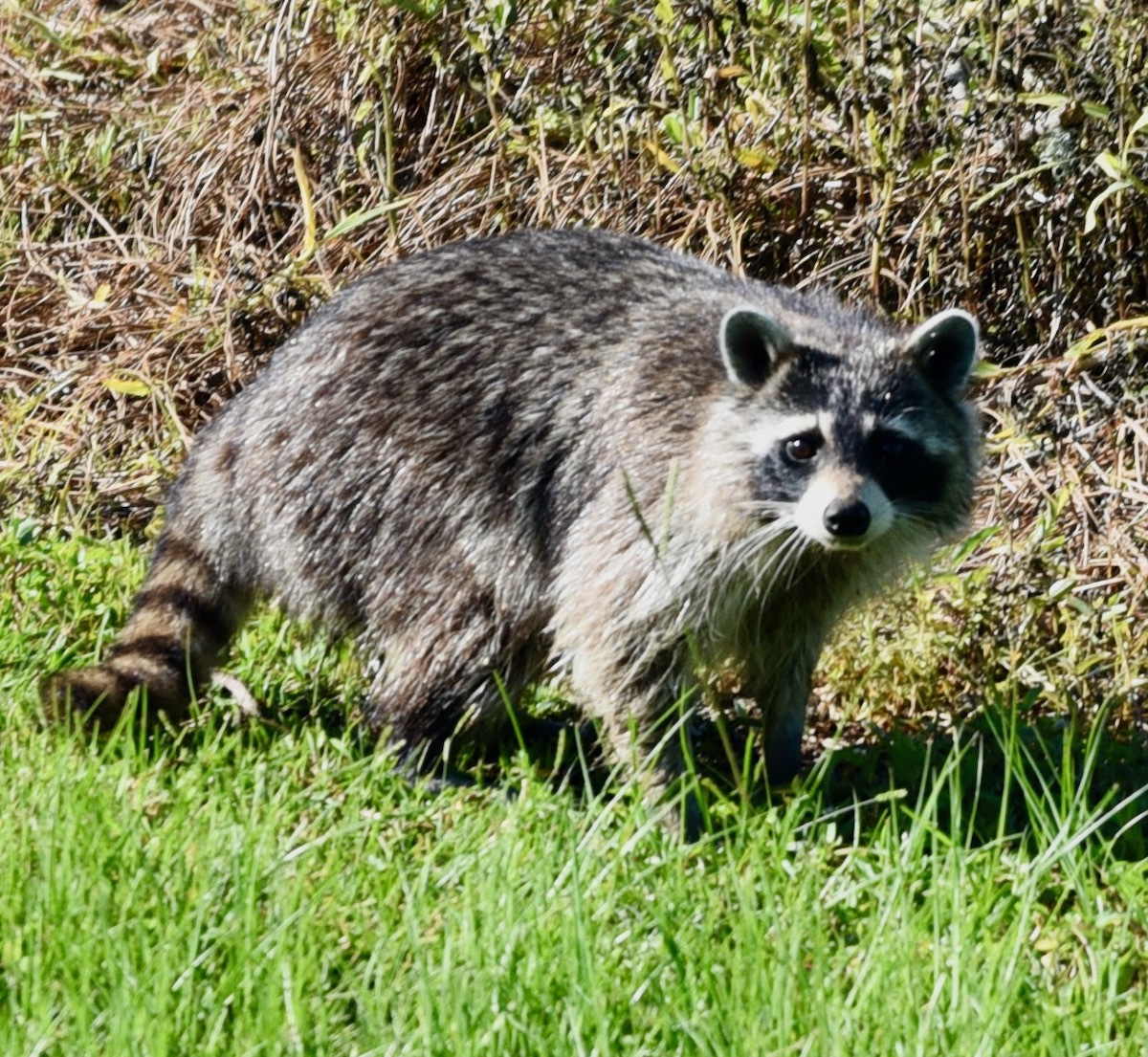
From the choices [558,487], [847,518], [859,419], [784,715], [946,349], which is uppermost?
[946,349]

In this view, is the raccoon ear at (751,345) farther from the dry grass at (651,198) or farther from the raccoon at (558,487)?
the dry grass at (651,198)

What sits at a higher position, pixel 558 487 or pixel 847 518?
pixel 847 518

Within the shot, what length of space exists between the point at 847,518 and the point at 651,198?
2.34m

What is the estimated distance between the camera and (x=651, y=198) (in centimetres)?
588

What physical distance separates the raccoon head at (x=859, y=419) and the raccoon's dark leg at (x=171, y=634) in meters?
1.46

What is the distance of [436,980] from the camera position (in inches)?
119

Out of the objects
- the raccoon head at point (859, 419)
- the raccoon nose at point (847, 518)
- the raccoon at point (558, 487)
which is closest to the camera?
the raccoon nose at point (847, 518)

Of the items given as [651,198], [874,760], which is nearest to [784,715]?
[874,760]

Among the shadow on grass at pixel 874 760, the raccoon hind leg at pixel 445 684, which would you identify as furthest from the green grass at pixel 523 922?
the raccoon hind leg at pixel 445 684

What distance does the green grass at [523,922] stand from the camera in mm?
2840

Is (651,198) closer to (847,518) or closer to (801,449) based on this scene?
(801,449)

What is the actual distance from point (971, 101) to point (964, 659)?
1751 millimetres

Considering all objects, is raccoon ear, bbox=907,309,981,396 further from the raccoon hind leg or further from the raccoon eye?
the raccoon hind leg

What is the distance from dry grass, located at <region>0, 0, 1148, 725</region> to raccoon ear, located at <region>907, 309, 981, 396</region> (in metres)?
0.77
